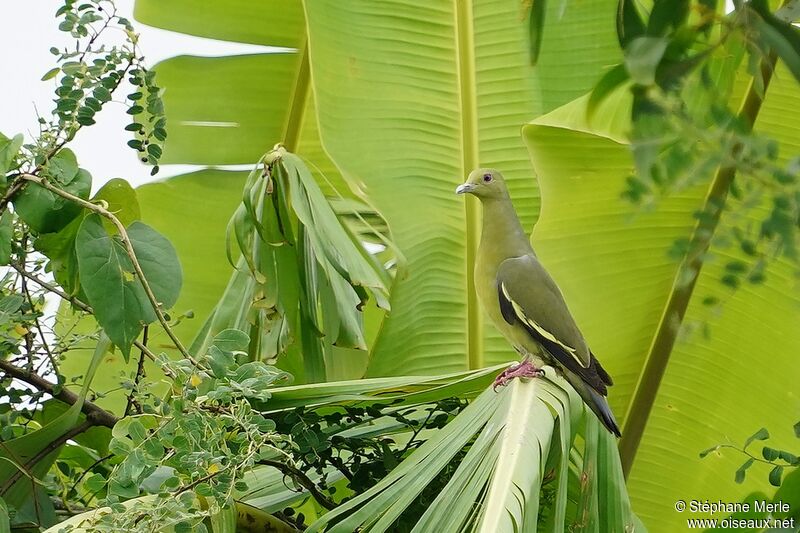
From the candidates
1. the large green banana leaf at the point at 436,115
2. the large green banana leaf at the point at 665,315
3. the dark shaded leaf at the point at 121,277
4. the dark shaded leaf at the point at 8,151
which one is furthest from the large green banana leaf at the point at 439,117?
the dark shaded leaf at the point at 8,151

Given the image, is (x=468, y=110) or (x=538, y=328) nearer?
(x=538, y=328)

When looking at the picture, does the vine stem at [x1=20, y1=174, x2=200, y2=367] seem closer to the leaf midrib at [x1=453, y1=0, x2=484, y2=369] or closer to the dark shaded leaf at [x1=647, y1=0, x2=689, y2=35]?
the dark shaded leaf at [x1=647, y1=0, x2=689, y2=35]

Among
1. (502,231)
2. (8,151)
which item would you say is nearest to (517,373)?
(502,231)

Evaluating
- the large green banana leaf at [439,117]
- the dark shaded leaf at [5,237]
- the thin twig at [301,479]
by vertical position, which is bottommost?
the thin twig at [301,479]

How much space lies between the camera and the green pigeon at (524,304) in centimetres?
183

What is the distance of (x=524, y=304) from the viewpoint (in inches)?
80.6

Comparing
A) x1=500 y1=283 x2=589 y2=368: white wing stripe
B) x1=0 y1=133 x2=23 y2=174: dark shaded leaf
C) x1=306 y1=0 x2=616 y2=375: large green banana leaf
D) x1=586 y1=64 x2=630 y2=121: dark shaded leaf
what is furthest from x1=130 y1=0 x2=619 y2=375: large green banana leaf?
x1=586 y1=64 x2=630 y2=121: dark shaded leaf

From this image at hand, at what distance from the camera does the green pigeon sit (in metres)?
1.83

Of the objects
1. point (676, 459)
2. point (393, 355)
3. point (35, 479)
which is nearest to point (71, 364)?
point (393, 355)

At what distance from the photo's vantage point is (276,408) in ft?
4.68

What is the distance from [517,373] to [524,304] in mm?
403

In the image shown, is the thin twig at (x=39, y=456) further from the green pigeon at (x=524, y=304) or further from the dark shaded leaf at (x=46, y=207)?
the green pigeon at (x=524, y=304)

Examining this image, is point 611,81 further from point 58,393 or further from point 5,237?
point 58,393

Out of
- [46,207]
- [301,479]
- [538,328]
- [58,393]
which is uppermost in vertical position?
[46,207]
